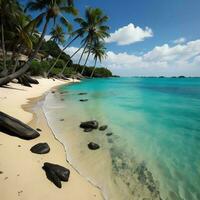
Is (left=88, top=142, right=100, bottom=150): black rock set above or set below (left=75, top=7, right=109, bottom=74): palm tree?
below

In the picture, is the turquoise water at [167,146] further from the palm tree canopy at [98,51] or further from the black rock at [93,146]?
the palm tree canopy at [98,51]

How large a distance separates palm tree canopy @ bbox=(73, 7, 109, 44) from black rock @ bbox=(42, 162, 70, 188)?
3005 cm

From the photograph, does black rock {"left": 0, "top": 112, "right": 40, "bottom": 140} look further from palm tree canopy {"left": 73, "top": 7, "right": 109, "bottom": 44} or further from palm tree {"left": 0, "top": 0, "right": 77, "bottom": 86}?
palm tree canopy {"left": 73, "top": 7, "right": 109, "bottom": 44}

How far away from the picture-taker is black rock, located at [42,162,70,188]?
389 cm

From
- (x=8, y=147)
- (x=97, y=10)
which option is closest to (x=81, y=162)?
(x=8, y=147)

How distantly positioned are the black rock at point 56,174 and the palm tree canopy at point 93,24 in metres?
30.1

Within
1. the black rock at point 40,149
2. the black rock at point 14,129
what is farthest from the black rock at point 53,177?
the black rock at point 14,129

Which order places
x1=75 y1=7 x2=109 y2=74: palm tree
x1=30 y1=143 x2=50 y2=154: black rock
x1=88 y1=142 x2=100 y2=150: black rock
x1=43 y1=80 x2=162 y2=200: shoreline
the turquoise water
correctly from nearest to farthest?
x1=43 y1=80 x2=162 y2=200: shoreline, the turquoise water, x1=30 y1=143 x2=50 y2=154: black rock, x1=88 y1=142 x2=100 y2=150: black rock, x1=75 y1=7 x2=109 y2=74: palm tree

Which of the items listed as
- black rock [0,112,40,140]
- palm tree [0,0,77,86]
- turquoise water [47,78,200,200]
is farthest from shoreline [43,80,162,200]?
palm tree [0,0,77,86]

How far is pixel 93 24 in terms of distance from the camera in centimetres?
3122

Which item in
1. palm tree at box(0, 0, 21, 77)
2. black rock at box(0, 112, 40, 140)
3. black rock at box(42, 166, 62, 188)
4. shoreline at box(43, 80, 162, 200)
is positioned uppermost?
palm tree at box(0, 0, 21, 77)

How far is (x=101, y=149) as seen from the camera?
5969mm

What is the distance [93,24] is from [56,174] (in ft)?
101

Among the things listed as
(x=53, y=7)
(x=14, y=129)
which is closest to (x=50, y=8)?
(x=53, y=7)
